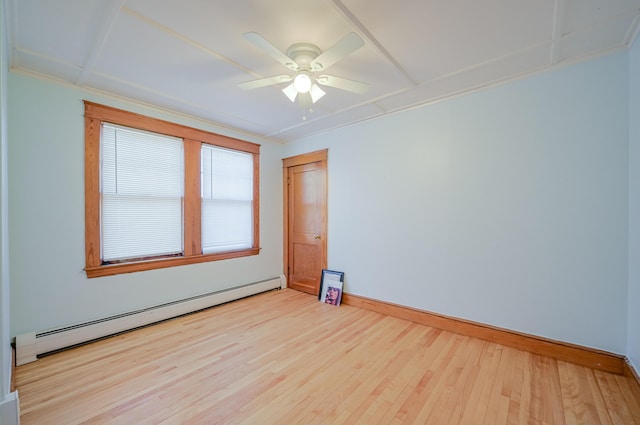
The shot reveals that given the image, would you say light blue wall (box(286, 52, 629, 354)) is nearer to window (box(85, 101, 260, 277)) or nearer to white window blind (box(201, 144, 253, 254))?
white window blind (box(201, 144, 253, 254))

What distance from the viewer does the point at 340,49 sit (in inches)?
67.1

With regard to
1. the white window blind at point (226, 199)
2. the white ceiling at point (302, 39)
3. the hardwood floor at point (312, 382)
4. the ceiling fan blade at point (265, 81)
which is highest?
the white ceiling at point (302, 39)

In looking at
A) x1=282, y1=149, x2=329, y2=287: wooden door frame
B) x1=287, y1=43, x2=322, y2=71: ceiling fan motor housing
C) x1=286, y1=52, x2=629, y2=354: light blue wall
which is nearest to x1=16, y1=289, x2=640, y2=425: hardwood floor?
x1=286, y1=52, x2=629, y2=354: light blue wall

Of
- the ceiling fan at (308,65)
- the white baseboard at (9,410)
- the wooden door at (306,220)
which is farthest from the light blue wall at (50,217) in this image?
the wooden door at (306,220)

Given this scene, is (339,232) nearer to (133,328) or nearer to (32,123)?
(133,328)

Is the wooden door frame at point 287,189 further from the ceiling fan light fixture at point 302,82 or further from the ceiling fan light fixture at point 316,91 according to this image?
the ceiling fan light fixture at point 302,82

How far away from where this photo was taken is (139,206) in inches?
120

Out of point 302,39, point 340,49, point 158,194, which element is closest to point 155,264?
point 158,194

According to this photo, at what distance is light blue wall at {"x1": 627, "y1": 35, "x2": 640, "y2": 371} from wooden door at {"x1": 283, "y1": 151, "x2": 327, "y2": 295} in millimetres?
3169

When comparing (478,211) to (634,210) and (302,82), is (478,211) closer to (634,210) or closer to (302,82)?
(634,210)

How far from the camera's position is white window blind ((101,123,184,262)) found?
2.83 metres

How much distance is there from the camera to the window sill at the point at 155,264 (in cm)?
272

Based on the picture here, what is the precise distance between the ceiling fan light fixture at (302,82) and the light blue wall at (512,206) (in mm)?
1665

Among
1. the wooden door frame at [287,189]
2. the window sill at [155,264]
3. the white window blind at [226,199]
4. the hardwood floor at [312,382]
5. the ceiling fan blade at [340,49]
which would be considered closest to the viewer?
the ceiling fan blade at [340,49]
